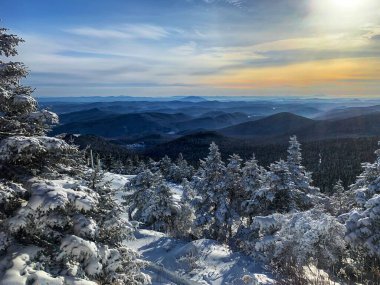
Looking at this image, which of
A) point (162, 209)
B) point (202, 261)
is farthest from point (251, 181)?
point (202, 261)

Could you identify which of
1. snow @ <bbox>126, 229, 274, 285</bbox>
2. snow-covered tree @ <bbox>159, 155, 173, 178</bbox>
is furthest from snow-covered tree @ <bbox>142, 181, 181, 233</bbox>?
snow-covered tree @ <bbox>159, 155, 173, 178</bbox>

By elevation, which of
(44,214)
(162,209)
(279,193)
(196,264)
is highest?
(44,214)

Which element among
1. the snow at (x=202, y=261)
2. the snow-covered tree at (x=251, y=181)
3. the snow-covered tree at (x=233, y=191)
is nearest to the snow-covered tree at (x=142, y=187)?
the snow-covered tree at (x=233, y=191)

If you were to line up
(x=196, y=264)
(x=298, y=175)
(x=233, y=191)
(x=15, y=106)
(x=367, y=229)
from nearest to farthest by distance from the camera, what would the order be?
1. (x=15, y=106)
2. (x=367, y=229)
3. (x=196, y=264)
4. (x=298, y=175)
5. (x=233, y=191)

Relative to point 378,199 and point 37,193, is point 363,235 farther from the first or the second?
point 37,193

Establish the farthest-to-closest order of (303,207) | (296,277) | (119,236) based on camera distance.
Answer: (303,207) → (119,236) → (296,277)

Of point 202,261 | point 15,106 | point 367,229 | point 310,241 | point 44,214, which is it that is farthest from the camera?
point 202,261

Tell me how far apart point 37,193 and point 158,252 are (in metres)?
14.7

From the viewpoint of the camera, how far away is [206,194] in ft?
104

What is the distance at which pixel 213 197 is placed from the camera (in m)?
31.0

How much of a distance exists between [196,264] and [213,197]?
14.0 metres

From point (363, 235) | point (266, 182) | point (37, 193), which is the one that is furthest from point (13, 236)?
point (266, 182)

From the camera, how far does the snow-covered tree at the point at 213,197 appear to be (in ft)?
101

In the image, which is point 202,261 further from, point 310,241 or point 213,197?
point 213,197
